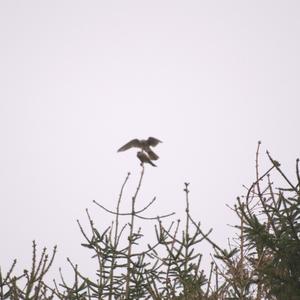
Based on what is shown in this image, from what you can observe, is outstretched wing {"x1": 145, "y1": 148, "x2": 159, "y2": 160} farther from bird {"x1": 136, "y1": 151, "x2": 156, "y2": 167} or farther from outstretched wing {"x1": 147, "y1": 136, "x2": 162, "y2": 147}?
outstretched wing {"x1": 147, "y1": 136, "x2": 162, "y2": 147}

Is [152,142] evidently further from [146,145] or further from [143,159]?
[143,159]

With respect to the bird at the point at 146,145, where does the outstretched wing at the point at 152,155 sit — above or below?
below

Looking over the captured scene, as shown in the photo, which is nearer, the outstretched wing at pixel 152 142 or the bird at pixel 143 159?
the bird at pixel 143 159

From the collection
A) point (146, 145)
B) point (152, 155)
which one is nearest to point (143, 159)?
point (152, 155)

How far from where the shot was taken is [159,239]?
521 centimetres

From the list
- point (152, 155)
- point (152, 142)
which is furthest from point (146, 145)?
point (152, 155)

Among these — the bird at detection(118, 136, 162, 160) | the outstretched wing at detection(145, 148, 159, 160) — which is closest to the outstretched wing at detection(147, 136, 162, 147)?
the bird at detection(118, 136, 162, 160)

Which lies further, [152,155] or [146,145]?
[146,145]

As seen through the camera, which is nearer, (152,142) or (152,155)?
(152,155)

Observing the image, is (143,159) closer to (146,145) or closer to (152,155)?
(152,155)

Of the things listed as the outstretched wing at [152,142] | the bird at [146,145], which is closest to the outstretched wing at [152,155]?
the bird at [146,145]

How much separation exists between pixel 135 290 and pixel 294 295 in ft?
10.4

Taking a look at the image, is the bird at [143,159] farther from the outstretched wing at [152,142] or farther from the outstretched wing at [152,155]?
the outstretched wing at [152,142]

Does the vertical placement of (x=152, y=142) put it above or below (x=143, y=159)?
above
